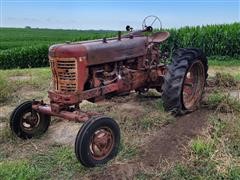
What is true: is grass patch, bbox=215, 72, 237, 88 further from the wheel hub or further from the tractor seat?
the wheel hub

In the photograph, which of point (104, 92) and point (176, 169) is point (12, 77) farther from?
point (176, 169)

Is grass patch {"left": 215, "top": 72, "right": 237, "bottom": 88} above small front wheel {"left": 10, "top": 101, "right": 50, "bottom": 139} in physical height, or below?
above

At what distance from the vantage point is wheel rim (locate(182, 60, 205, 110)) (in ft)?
24.3

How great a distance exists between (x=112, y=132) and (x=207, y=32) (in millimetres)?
10750

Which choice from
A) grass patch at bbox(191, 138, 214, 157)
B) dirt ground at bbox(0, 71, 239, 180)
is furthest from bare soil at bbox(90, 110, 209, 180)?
grass patch at bbox(191, 138, 214, 157)

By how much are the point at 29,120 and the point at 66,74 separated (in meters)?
0.99

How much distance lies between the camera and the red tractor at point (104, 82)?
5.49 m

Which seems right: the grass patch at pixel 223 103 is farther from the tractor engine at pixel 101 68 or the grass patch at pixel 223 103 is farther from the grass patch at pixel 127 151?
the grass patch at pixel 127 151

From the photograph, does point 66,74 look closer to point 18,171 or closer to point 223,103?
point 18,171

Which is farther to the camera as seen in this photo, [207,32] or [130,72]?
[207,32]

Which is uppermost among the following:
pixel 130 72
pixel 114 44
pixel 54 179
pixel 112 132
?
pixel 114 44

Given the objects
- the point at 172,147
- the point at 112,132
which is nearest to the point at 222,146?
the point at 172,147

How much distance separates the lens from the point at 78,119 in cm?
568

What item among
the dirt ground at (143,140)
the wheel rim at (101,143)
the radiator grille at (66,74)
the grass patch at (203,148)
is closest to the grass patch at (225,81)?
the dirt ground at (143,140)
